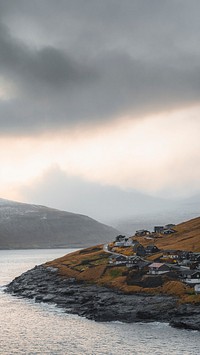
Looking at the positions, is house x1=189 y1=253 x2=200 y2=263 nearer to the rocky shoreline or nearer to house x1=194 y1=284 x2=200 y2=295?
the rocky shoreline

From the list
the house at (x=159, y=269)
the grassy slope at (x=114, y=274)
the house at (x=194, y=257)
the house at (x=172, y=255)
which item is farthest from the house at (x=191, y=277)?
the house at (x=172, y=255)

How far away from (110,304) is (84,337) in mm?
24348

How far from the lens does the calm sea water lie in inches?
3073

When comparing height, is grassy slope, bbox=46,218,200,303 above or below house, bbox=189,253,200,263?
below

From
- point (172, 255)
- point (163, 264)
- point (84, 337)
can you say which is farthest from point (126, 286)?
point (172, 255)

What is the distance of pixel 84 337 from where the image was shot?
87.6 m

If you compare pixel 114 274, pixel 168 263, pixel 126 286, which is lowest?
pixel 126 286

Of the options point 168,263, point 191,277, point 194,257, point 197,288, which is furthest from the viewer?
point 194,257

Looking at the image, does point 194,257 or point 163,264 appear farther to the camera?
point 194,257

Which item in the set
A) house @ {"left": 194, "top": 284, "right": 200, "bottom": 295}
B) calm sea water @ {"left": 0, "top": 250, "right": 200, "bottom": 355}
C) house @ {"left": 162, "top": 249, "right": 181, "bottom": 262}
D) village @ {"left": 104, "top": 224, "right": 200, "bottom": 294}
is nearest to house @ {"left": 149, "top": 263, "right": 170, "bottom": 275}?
village @ {"left": 104, "top": 224, "right": 200, "bottom": 294}

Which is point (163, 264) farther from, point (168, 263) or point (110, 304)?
point (110, 304)

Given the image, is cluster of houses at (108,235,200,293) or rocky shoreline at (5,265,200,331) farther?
cluster of houses at (108,235,200,293)

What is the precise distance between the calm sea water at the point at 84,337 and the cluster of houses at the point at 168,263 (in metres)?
24.5

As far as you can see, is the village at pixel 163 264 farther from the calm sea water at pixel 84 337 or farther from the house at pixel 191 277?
the calm sea water at pixel 84 337
